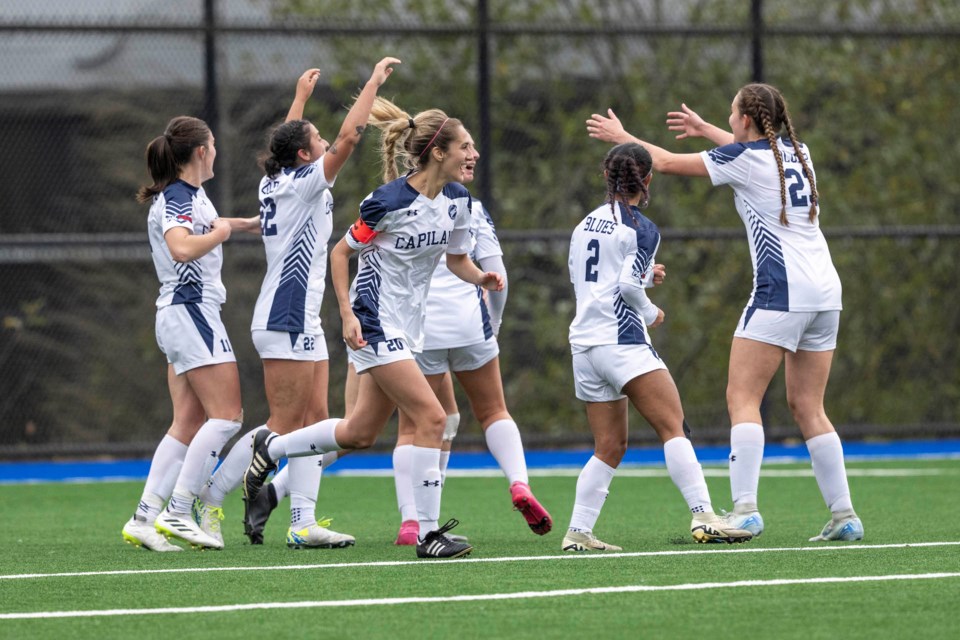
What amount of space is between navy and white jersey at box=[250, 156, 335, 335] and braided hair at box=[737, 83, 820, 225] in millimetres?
1900

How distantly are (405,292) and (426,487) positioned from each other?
827mm

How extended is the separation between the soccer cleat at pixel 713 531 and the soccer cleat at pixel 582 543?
0.33m

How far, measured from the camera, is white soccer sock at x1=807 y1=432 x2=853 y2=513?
6.90m

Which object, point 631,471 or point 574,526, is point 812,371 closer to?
point 574,526

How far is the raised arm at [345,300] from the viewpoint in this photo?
621 cm

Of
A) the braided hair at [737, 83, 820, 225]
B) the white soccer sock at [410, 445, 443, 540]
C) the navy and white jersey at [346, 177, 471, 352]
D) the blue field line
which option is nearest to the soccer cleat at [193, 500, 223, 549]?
the white soccer sock at [410, 445, 443, 540]

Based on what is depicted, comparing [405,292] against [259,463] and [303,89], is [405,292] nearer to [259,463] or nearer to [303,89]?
[259,463]

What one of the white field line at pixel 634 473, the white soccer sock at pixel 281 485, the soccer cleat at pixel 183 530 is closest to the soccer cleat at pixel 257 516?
the white soccer sock at pixel 281 485

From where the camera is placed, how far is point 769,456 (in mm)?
12680

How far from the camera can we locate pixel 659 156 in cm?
678

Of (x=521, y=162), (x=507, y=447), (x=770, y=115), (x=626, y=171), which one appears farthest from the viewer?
(x=521, y=162)

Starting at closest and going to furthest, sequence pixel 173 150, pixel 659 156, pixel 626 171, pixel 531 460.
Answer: pixel 626 171
pixel 659 156
pixel 173 150
pixel 531 460

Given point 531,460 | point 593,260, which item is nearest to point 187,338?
point 593,260

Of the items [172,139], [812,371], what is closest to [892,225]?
[812,371]
